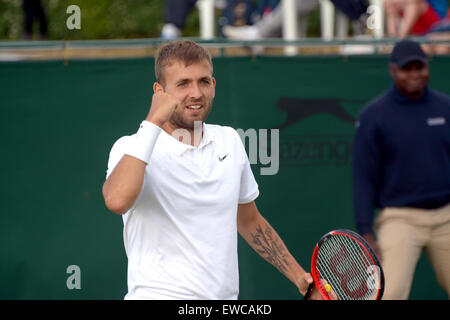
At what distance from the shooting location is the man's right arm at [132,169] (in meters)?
2.81

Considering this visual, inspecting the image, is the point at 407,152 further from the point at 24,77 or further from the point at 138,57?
the point at 24,77

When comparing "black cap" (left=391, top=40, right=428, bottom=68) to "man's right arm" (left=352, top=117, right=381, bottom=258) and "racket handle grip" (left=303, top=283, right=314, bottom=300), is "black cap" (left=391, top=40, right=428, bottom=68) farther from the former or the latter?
"racket handle grip" (left=303, top=283, right=314, bottom=300)

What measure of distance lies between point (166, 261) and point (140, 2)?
9.08 metres

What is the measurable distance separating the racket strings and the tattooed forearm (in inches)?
9.7

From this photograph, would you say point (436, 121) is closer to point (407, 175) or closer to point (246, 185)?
point (407, 175)

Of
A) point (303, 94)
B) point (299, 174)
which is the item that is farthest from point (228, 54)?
point (299, 174)

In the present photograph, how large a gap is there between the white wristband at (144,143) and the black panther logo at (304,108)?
10.1 feet

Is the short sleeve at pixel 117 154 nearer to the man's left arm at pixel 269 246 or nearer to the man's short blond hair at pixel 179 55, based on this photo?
the man's short blond hair at pixel 179 55

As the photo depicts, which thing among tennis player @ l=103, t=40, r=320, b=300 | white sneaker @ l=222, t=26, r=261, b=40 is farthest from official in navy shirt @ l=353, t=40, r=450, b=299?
Answer: white sneaker @ l=222, t=26, r=261, b=40

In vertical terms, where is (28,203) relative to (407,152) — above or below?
below

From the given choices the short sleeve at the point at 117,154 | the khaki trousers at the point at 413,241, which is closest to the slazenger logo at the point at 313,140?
the khaki trousers at the point at 413,241

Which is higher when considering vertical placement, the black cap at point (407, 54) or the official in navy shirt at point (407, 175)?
the black cap at point (407, 54)

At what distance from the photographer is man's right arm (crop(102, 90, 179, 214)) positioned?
2.81 metres

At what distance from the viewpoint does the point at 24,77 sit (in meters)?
5.74
